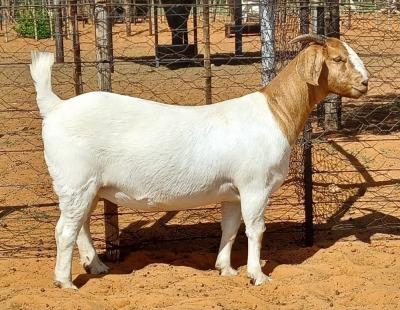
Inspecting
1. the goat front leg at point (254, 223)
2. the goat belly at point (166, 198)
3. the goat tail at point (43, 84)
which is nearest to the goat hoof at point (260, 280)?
the goat front leg at point (254, 223)

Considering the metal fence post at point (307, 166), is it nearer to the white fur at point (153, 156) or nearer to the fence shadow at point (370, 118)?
the white fur at point (153, 156)

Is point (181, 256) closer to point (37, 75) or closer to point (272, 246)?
point (272, 246)

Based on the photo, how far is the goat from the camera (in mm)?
5816

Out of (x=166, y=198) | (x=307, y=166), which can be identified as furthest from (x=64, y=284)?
(x=307, y=166)

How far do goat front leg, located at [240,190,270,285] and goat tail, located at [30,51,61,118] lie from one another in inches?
64.0

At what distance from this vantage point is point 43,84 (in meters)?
5.94

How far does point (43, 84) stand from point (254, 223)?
1.96 meters

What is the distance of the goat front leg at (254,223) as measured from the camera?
6.05 metres

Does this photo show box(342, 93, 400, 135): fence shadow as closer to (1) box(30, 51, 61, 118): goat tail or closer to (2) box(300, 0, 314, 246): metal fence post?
(2) box(300, 0, 314, 246): metal fence post

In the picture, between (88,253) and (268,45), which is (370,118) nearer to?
(268,45)

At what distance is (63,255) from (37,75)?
A: 54.5 inches

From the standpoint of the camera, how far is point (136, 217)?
784 centimetres

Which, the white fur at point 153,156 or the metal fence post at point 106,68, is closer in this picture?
the white fur at point 153,156

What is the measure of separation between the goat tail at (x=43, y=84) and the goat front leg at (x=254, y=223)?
163cm
